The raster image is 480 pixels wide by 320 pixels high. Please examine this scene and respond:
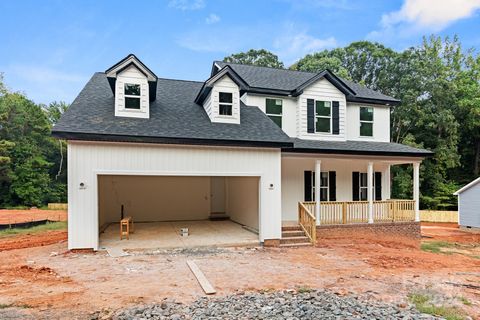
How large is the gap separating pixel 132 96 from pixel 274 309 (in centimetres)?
838

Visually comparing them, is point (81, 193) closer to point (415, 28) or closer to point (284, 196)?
point (284, 196)

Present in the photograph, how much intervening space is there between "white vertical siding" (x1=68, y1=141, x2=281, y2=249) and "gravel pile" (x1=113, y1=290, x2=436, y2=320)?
4889 millimetres

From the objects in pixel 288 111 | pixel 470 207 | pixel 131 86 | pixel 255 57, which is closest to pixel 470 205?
pixel 470 207

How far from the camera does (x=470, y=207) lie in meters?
20.6

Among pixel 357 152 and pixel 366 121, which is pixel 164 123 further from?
pixel 366 121

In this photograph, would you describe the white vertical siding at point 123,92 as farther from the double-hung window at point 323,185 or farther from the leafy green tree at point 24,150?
the leafy green tree at point 24,150

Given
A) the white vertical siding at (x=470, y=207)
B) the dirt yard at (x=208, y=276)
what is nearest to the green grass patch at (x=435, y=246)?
the dirt yard at (x=208, y=276)

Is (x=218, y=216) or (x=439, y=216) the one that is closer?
(x=218, y=216)

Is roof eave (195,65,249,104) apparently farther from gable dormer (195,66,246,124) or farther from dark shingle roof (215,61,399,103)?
dark shingle roof (215,61,399,103)

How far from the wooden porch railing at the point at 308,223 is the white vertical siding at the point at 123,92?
658 cm

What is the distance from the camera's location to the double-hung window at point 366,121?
1527cm

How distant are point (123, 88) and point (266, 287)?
7.89 metres

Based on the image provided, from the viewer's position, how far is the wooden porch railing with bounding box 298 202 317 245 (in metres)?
11.3

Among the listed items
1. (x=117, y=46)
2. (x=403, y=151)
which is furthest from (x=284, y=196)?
(x=117, y=46)
